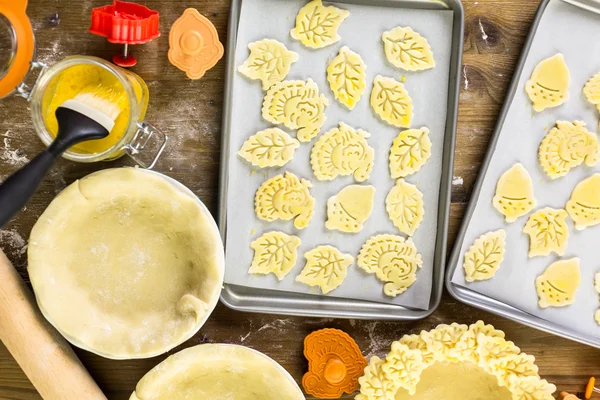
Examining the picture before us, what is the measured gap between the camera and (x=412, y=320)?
1188mm

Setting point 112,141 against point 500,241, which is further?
point 500,241

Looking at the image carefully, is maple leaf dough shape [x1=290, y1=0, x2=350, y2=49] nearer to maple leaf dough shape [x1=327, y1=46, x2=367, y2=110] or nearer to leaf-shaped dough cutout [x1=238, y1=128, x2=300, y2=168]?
maple leaf dough shape [x1=327, y1=46, x2=367, y2=110]

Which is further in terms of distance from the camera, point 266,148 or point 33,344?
point 266,148

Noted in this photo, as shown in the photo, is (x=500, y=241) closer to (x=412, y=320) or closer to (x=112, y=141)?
(x=412, y=320)

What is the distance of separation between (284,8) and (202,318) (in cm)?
63

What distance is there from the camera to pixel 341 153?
1.14m

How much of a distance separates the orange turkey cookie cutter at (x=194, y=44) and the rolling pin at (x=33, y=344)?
1.69ft

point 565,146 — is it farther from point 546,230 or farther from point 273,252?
point 273,252

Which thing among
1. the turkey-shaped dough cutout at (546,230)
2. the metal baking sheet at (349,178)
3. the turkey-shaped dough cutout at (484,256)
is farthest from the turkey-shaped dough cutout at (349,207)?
the turkey-shaped dough cutout at (546,230)

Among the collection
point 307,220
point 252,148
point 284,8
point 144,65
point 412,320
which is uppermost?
point 284,8

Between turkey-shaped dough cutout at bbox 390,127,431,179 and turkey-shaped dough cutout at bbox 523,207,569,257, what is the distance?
27cm

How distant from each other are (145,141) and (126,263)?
0.80 ft

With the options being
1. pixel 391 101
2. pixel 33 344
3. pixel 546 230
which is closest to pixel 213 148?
pixel 391 101

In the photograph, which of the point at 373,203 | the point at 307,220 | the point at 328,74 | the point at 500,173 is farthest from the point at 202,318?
the point at 500,173
